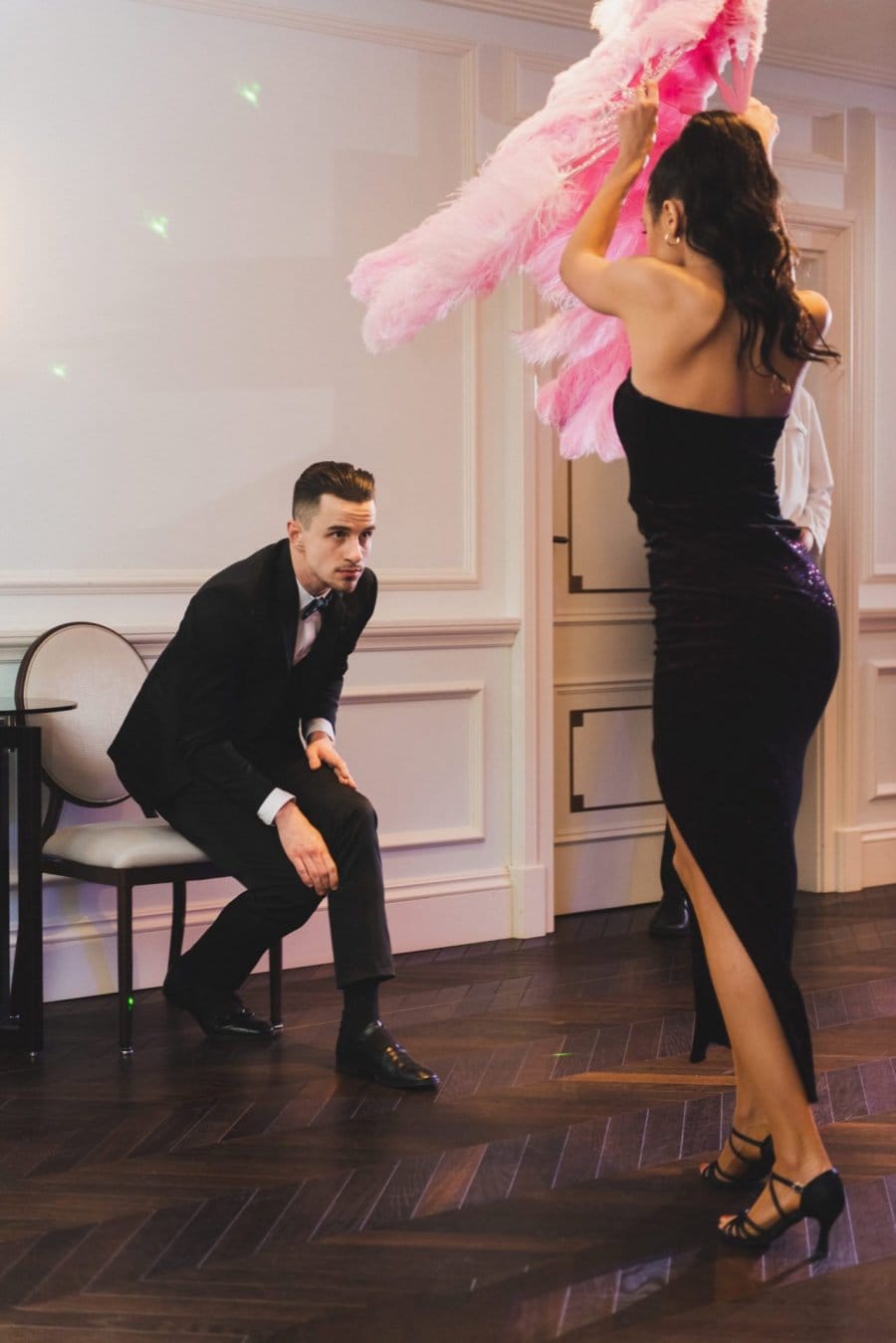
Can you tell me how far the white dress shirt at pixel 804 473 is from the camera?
5.07 metres

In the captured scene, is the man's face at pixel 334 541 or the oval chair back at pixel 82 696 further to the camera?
the oval chair back at pixel 82 696

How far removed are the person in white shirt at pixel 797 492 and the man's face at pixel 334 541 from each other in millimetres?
1982

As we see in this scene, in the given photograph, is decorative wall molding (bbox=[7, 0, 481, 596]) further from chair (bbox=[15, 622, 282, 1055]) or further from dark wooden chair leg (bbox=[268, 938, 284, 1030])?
dark wooden chair leg (bbox=[268, 938, 284, 1030])

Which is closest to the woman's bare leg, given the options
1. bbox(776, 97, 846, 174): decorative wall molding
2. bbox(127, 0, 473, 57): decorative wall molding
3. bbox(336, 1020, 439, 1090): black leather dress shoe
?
bbox(336, 1020, 439, 1090): black leather dress shoe

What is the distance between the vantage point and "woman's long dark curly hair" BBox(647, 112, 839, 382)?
2391 mm

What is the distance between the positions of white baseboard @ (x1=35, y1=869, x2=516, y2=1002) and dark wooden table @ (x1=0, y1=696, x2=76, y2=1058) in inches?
18.9

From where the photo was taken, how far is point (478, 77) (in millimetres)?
4863

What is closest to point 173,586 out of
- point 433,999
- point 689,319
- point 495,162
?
point 433,999

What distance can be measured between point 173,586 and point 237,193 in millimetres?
1159

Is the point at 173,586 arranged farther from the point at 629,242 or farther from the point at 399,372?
the point at 629,242

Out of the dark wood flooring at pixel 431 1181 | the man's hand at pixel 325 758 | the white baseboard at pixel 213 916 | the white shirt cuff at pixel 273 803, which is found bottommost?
the dark wood flooring at pixel 431 1181

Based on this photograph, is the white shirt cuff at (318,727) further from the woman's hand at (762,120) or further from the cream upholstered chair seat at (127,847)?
the woman's hand at (762,120)

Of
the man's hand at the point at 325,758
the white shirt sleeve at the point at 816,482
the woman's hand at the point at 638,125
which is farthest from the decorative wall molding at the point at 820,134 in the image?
the woman's hand at the point at 638,125

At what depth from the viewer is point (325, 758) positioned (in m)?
3.75
